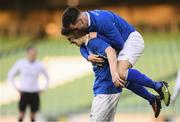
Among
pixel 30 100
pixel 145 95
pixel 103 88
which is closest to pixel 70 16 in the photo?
pixel 103 88

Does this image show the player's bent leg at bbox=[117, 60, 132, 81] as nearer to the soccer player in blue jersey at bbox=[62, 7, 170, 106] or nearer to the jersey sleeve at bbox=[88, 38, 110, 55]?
the soccer player in blue jersey at bbox=[62, 7, 170, 106]

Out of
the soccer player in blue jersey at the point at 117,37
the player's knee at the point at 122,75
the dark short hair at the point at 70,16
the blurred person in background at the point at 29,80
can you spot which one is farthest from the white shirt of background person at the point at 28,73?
the dark short hair at the point at 70,16

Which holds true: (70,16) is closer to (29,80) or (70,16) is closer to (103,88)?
(103,88)

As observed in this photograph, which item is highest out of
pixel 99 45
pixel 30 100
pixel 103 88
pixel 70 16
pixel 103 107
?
pixel 70 16

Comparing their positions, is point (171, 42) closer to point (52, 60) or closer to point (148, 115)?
point (52, 60)

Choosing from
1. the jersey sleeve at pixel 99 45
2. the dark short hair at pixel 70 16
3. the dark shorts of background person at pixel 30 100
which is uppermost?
the dark short hair at pixel 70 16

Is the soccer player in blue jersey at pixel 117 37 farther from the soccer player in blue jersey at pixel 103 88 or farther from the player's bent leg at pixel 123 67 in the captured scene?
the soccer player in blue jersey at pixel 103 88

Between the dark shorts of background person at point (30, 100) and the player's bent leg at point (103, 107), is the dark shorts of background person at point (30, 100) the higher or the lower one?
the lower one

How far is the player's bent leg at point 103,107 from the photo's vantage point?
9305mm

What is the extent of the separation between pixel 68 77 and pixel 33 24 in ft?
20.3

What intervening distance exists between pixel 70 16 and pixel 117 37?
2.50 ft

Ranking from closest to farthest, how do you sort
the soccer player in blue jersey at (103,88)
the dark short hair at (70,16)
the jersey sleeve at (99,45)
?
the dark short hair at (70,16), the jersey sleeve at (99,45), the soccer player in blue jersey at (103,88)

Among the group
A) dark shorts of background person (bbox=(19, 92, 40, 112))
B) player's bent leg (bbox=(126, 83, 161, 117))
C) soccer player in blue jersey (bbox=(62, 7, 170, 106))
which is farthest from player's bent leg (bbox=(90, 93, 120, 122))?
dark shorts of background person (bbox=(19, 92, 40, 112))

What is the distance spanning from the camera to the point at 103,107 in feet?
30.6
